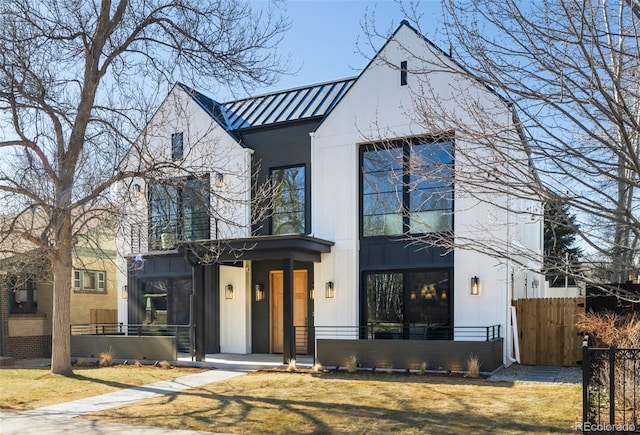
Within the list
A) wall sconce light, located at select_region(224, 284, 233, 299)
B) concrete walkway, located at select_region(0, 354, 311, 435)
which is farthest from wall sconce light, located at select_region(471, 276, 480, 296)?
wall sconce light, located at select_region(224, 284, 233, 299)

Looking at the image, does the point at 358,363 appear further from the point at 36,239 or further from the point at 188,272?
the point at 36,239

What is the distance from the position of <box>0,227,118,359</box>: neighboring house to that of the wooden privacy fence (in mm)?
11697

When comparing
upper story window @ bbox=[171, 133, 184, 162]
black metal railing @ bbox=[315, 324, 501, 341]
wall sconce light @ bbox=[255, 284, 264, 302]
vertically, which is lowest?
black metal railing @ bbox=[315, 324, 501, 341]

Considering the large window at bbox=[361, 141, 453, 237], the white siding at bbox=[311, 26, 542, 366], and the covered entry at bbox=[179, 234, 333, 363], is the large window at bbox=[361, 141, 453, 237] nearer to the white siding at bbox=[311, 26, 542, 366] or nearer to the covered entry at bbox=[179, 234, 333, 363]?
the white siding at bbox=[311, 26, 542, 366]

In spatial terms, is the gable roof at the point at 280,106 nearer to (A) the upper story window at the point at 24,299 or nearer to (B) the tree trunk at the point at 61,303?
(B) the tree trunk at the point at 61,303

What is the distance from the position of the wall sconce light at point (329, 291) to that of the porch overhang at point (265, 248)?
2.46ft

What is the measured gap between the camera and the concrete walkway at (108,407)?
8227mm

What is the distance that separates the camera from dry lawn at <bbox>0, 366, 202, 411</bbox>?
35.7ft

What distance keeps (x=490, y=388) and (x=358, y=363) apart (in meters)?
3.65

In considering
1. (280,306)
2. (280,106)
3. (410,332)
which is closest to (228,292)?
(280,306)

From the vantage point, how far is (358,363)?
1372 centimetres

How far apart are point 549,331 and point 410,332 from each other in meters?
3.63

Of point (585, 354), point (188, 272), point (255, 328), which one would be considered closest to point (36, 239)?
point (188, 272)

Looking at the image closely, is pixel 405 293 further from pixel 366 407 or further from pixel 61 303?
pixel 61 303
